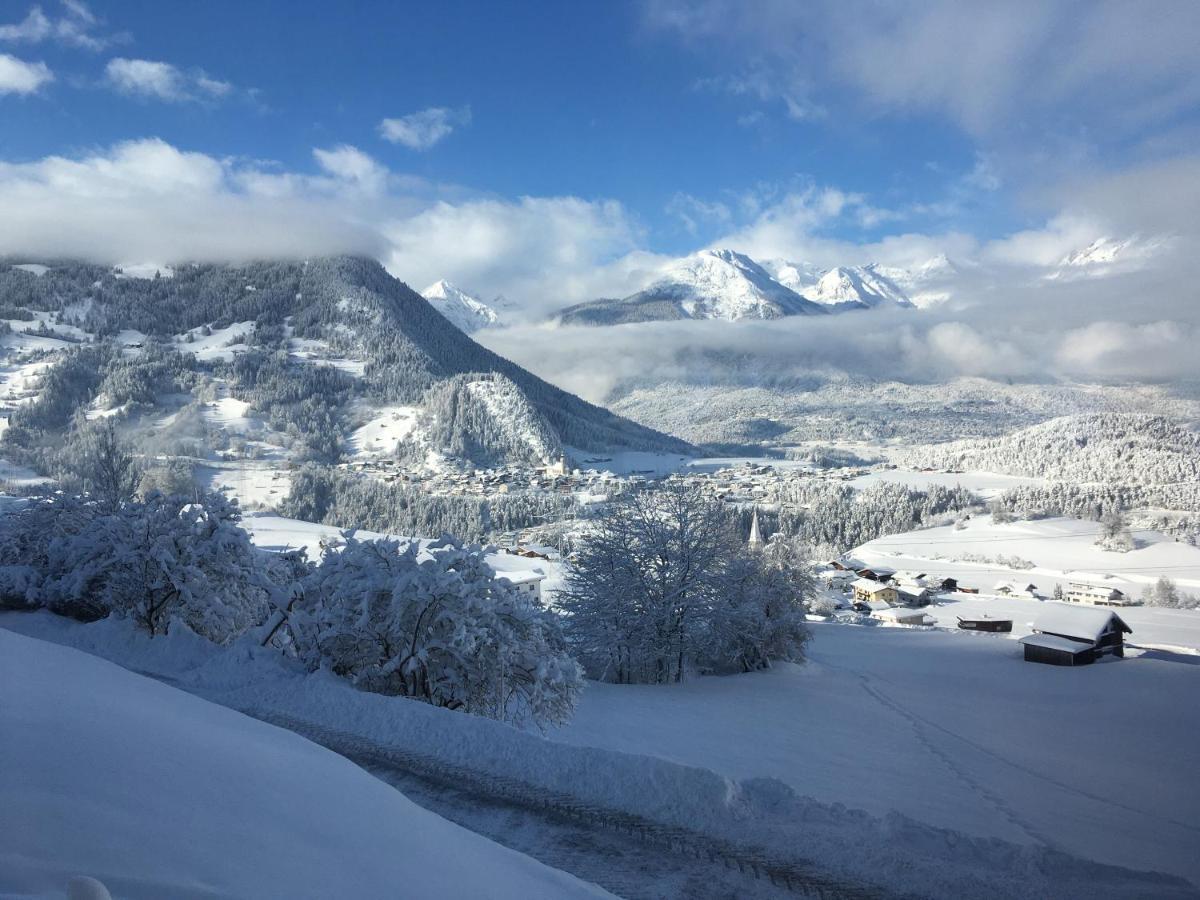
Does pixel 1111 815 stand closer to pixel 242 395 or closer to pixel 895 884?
pixel 895 884

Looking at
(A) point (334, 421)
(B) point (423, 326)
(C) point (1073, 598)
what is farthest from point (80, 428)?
(C) point (1073, 598)

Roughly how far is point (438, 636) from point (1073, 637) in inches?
1190

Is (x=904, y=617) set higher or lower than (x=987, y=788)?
lower

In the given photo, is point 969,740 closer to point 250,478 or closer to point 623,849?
point 623,849

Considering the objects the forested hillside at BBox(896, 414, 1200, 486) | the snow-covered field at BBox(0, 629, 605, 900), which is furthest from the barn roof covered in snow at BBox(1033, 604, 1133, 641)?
the forested hillside at BBox(896, 414, 1200, 486)

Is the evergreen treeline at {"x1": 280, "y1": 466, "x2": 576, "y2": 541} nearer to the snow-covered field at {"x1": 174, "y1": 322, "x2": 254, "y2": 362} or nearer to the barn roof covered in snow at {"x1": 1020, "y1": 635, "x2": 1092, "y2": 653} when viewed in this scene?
the snow-covered field at {"x1": 174, "y1": 322, "x2": 254, "y2": 362}

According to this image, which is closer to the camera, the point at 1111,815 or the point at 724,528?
the point at 1111,815

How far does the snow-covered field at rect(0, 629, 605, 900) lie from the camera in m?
3.45

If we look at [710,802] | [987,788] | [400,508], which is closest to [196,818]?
[710,802]

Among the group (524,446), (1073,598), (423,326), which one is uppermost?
(423,326)

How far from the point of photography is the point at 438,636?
11609 millimetres

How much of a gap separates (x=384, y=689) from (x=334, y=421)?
366 feet

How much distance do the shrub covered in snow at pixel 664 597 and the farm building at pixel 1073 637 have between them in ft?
43.3

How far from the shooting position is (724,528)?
981 inches
